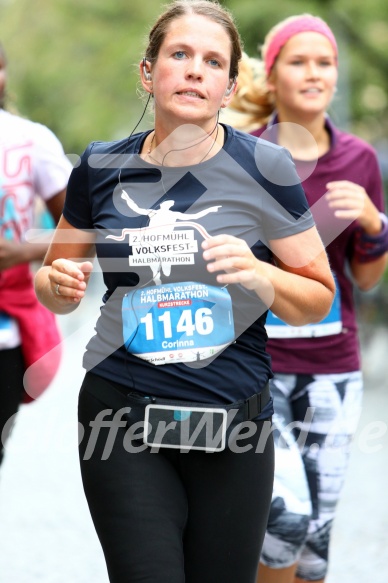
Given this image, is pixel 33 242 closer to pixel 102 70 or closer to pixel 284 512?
pixel 284 512

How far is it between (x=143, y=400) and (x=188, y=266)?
14.7 inches

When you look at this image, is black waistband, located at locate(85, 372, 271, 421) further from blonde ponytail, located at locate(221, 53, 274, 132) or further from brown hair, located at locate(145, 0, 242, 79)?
blonde ponytail, located at locate(221, 53, 274, 132)

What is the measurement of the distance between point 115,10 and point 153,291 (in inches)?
470

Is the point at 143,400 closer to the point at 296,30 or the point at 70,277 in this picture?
the point at 70,277

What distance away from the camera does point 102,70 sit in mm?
15133

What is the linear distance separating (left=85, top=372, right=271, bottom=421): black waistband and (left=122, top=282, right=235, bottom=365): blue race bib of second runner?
0.10 metres

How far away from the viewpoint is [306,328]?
440 centimetres

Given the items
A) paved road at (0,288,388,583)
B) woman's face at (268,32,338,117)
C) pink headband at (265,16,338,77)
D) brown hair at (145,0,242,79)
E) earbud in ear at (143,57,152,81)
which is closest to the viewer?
brown hair at (145,0,242,79)

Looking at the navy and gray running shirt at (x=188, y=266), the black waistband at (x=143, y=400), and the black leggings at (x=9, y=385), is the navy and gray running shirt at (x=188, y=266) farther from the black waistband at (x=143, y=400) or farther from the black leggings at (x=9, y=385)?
the black leggings at (x=9, y=385)

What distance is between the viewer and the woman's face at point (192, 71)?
127 inches

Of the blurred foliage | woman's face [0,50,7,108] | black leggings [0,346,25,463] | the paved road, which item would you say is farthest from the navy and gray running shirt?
the blurred foliage

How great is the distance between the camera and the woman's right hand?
3.14 meters

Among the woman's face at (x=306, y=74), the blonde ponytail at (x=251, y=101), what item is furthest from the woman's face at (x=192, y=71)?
the blonde ponytail at (x=251, y=101)

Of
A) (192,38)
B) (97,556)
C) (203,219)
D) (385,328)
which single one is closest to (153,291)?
(203,219)
